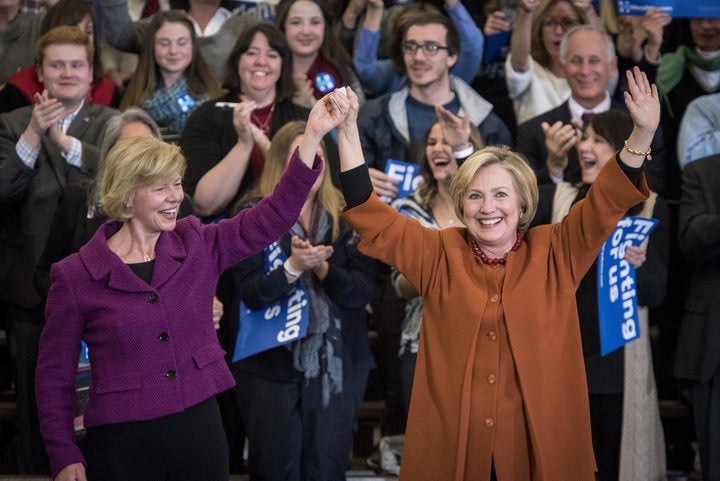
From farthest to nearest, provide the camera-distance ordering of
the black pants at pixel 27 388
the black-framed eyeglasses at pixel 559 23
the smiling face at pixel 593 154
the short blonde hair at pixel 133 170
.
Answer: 1. the black-framed eyeglasses at pixel 559 23
2. the smiling face at pixel 593 154
3. the black pants at pixel 27 388
4. the short blonde hair at pixel 133 170

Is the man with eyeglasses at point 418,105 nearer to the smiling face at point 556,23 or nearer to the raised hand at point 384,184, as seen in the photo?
the raised hand at point 384,184

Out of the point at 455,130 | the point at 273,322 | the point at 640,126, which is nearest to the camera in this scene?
the point at 640,126

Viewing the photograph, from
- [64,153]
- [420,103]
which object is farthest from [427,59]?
[64,153]

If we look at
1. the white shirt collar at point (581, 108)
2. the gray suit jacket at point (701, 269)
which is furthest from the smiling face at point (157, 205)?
the white shirt collar at point (581, 108)

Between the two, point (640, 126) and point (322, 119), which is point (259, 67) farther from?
point (640, 126)

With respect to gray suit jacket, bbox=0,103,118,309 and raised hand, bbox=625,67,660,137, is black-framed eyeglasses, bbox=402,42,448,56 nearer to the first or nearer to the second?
gray suit jacket, bbox=0,103,118,309

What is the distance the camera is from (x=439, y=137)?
15.6 feet

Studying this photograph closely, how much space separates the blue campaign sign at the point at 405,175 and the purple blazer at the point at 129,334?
1630 mm

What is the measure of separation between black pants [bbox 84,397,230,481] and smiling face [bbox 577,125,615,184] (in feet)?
7.14

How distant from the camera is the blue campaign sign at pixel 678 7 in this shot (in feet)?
17.5

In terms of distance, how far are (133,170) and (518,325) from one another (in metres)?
1.23

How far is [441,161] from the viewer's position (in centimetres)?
472

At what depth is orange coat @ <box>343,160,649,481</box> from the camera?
3.22m

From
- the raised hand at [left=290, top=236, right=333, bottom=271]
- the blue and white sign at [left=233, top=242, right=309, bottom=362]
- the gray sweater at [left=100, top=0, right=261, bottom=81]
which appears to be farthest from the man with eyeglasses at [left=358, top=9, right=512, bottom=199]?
the raised hand at [left=290, top=236, right=333, bottom=271]
